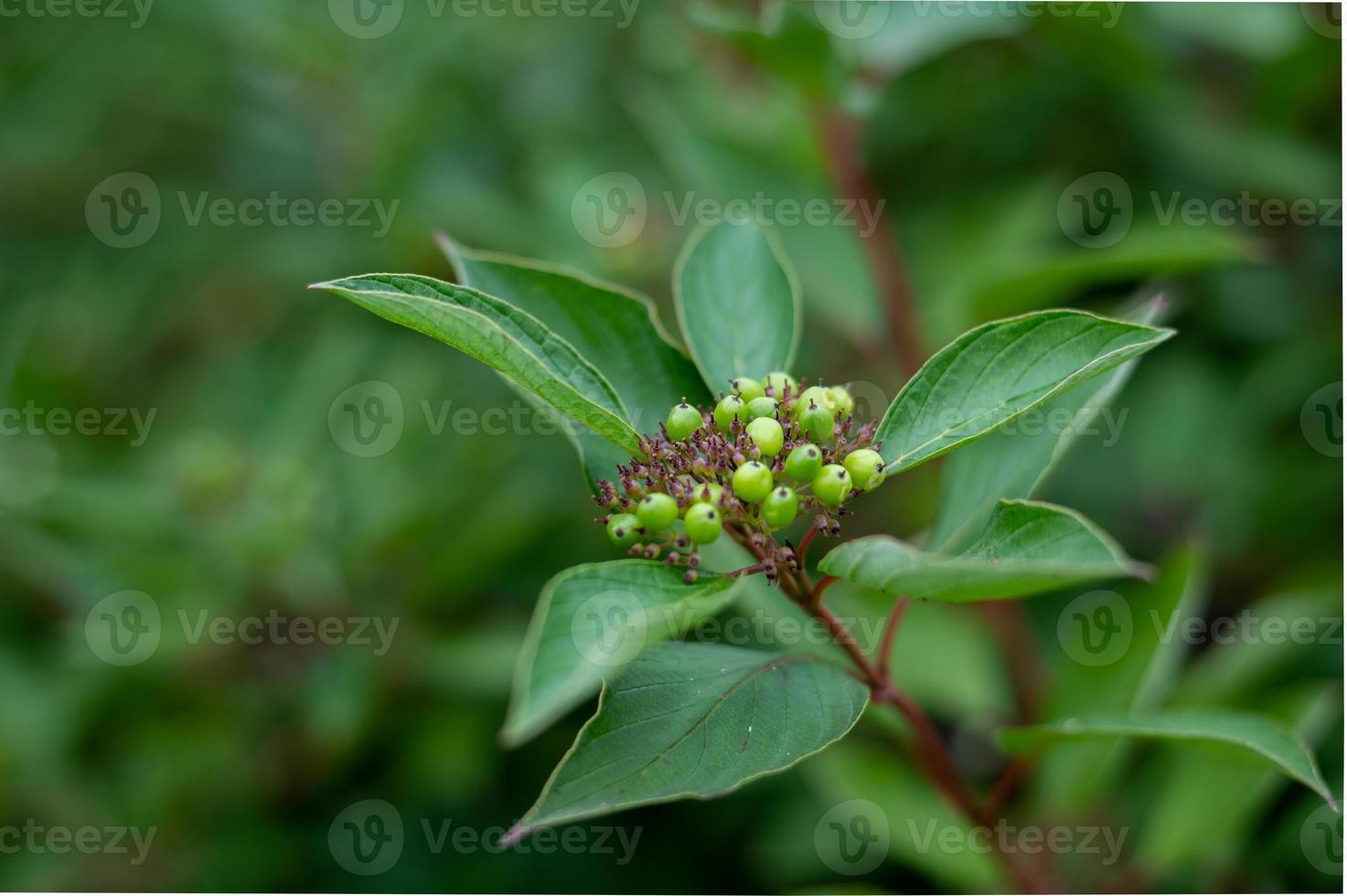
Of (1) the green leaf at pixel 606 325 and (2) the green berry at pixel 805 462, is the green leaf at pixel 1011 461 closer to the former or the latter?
(2) the green berry at pixel 805 462

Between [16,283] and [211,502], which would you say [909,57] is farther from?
[16,283]

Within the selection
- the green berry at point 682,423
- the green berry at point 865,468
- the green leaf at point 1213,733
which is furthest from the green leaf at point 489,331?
the green leaf at point 1213,733

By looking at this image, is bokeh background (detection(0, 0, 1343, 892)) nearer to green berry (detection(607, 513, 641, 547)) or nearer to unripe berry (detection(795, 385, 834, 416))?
unripe berry (detection(795, 385, 834, 416))

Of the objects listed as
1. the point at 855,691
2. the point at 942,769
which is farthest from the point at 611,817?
the point at 855,691

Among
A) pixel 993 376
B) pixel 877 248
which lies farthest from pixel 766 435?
pixel 877 248

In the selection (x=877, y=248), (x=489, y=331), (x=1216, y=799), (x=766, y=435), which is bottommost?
(x=1216, y=799)

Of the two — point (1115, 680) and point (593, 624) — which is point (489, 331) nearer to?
point (593, 624)
